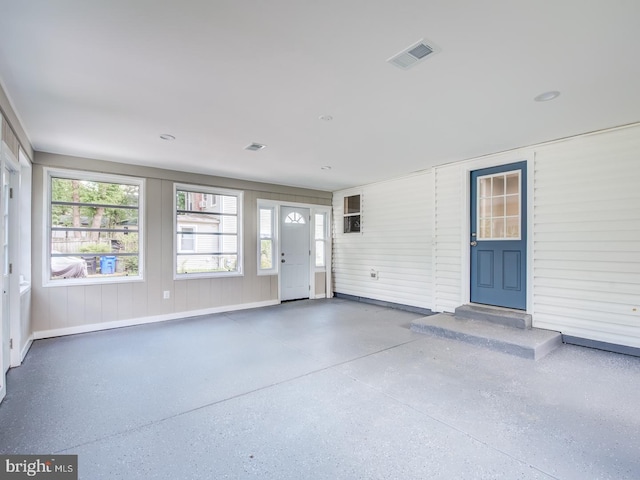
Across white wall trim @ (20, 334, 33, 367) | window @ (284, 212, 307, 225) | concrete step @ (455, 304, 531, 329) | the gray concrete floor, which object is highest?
window @ (284, 212, 307, 225)

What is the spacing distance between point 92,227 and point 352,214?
15.5ft

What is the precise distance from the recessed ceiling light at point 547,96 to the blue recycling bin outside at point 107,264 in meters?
5.63

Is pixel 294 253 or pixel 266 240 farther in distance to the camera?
pixel 294 253

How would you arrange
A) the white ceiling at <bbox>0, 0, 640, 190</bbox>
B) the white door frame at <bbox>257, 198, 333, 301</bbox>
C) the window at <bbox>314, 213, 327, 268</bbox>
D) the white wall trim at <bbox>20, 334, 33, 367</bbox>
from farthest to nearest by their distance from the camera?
1. the window at <bbox>314, 213, 327, 268</bbox>
2. the white door frame at <bbox>257, 198, 333, 301</bbox>
3. the white wall trim at <bbox>20, 334, 33, 367</bbox>
4. the white ceiling at <bbox>0, 0, 640, 190</bbox>

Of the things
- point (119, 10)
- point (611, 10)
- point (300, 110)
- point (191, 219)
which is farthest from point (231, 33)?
point (191, 219)

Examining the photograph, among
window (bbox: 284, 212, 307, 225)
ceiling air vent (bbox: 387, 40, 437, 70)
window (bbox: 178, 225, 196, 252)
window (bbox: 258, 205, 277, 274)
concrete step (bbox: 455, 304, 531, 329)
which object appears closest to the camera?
ceiling air vent (bbox: 387, 40, 437, 70)

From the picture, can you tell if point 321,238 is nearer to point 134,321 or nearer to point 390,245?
point 390,245

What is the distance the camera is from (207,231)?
18.6 feet

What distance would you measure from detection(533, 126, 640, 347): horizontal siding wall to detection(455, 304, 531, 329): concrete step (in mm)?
225

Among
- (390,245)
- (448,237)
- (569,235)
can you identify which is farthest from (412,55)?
(390,245)

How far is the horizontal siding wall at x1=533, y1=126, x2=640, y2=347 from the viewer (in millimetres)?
3426

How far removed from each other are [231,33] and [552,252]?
425cm

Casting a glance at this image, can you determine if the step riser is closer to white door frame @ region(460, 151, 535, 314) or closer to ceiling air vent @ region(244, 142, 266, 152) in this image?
white door frame @ region(460, 151, 535, 314)

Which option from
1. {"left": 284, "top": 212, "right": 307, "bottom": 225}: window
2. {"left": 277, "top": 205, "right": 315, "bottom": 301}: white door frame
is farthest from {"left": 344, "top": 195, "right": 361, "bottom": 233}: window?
{"left": 284, "top": 212, "right": 307, "bottom": 225}: window
